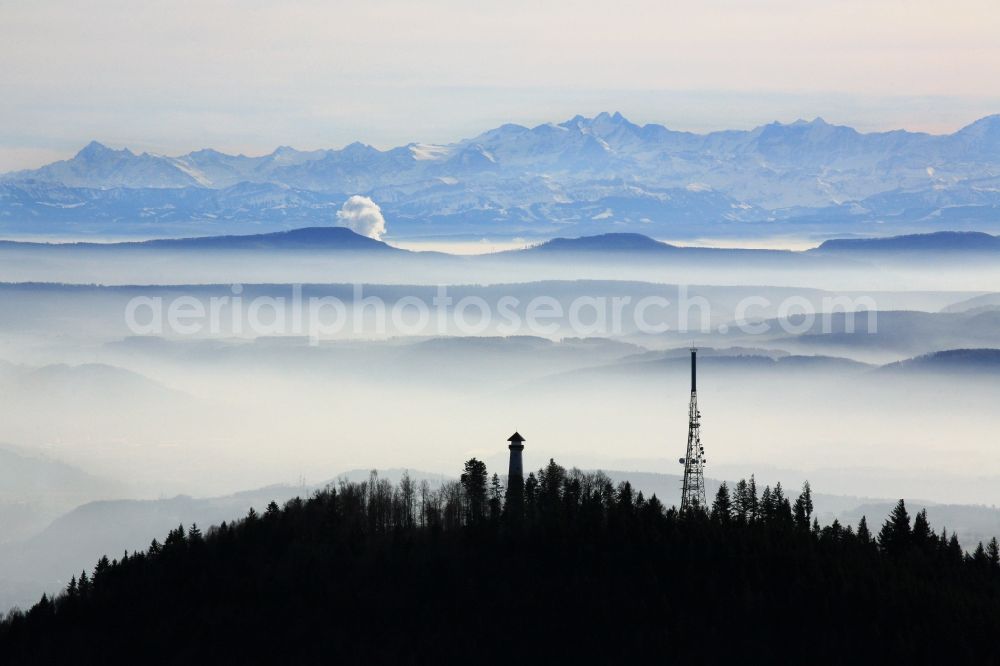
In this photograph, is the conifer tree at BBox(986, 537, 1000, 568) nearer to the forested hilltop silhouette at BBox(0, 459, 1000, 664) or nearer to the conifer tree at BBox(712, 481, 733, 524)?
the forested hilltop silhouette at BBox(0, 459, 1000, 664)

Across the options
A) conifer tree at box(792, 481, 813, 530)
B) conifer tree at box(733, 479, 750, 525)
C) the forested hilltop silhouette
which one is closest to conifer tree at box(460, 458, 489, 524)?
the forested hilltop silhouette

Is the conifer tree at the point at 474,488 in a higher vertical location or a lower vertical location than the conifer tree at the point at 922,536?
higher

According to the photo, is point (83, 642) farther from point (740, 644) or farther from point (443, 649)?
point (740, 644)

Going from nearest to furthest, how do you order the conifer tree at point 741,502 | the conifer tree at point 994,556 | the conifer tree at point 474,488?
the conifer tree at point 994,556
the conifer tree at point 741,502
the conifer tree at point 474,488

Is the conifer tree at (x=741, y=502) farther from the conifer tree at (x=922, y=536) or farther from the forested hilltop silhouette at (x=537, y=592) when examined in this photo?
the conifer tree at (x=922, y=536)

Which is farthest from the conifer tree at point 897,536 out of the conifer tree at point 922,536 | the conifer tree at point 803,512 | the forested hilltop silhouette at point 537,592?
the conifer tree at point 803,512

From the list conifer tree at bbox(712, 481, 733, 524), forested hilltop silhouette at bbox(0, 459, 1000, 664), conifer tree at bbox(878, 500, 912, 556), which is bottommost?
forested hilltop silhouette at bbox(0, 459, 1000, 664)

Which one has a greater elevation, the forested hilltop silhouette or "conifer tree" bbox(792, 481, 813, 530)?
"conifer tree" bbox(792, 481, 813, 530)

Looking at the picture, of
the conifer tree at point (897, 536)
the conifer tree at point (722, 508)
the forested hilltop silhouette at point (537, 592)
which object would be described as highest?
the conifer tree at point (722, 508)

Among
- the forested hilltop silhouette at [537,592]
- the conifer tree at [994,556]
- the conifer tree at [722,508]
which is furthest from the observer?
the conifer tree at [722,508]

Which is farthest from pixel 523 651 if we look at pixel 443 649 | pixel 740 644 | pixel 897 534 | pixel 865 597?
pixel 897 534
